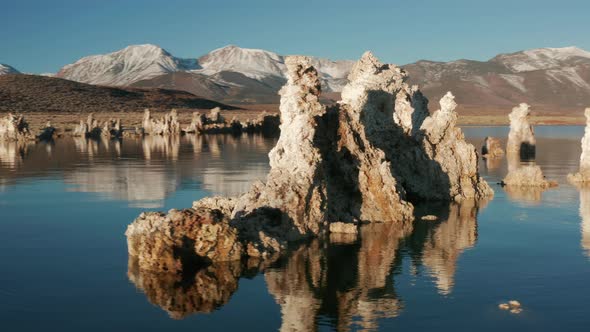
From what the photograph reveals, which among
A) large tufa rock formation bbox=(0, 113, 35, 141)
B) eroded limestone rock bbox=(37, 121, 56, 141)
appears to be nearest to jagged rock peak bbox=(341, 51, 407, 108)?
large tufa rock formation bbox=(0, 113, 35, 141)

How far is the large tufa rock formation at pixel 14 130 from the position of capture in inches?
4107

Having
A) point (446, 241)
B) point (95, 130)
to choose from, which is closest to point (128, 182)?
point (446, 241)

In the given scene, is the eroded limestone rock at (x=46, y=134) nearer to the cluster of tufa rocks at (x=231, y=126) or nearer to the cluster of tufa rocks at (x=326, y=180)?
the cluster of tufa rocks at (x=231, y=126)

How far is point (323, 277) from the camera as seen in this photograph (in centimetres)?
2408

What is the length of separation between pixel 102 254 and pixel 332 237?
30.3ft

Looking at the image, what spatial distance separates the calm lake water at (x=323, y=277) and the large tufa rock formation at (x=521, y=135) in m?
34.7

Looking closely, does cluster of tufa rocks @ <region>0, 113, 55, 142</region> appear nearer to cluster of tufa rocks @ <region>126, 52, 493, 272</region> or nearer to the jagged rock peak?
cluster of tufa rocks @ <region>126, 52, 493, 272</region>

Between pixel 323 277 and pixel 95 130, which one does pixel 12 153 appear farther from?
pixel 323 277

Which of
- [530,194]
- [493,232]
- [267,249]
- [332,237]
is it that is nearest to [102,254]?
[267,249]

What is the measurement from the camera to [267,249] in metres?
26.7

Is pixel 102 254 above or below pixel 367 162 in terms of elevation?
below

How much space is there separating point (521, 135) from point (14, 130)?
70.2 meters

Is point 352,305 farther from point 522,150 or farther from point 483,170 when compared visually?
point 522,150

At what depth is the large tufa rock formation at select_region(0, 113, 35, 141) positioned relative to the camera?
10431cm
